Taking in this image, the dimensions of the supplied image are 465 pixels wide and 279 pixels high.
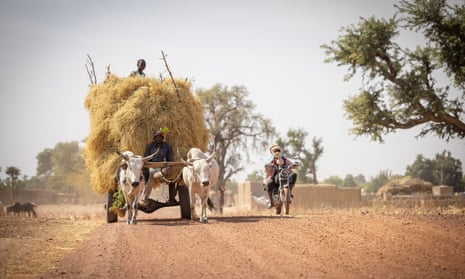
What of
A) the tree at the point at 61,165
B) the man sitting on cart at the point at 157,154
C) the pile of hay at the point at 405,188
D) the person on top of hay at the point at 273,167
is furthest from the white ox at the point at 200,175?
the tree at the point at 61,165

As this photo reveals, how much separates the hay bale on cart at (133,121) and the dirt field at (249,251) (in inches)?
105

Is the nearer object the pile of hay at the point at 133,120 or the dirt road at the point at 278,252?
the dirt road at the point at 278,252

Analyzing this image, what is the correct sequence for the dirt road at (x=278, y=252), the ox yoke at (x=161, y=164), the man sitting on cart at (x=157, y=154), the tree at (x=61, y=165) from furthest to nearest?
the tree at (x=61, y=165) < the man sitting on cart at (x=157, y=154) < the ox yoke at (x=161, y=164) < the dirt road at (x=278, y=252)

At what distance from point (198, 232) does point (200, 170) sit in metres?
2.31

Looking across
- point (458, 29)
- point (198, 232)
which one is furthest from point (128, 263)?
point (458, 29)

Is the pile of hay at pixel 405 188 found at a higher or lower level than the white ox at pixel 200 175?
lower

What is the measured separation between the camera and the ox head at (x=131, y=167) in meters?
10.5

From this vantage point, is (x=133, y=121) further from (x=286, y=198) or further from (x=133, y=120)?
(x=286, y=198)

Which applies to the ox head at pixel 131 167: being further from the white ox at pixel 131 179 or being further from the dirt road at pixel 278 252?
the dirt road at pixel 278 252

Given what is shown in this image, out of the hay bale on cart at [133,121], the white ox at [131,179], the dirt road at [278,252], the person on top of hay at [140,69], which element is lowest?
the dirt road at [278,252]

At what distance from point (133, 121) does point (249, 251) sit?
19.6 feet

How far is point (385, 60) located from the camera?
21.4 meters

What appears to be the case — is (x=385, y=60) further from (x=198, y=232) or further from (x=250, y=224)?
(x=198, y=232)

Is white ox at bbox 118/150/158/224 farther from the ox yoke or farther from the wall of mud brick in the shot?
the wall of mud brick
